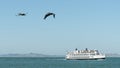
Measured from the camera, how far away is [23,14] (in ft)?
99.8

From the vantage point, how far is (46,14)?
30.2m

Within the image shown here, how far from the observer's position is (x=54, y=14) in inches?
1160

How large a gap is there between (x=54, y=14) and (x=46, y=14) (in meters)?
0.86

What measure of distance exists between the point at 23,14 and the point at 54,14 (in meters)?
2.22

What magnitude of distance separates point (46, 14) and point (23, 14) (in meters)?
1.51
